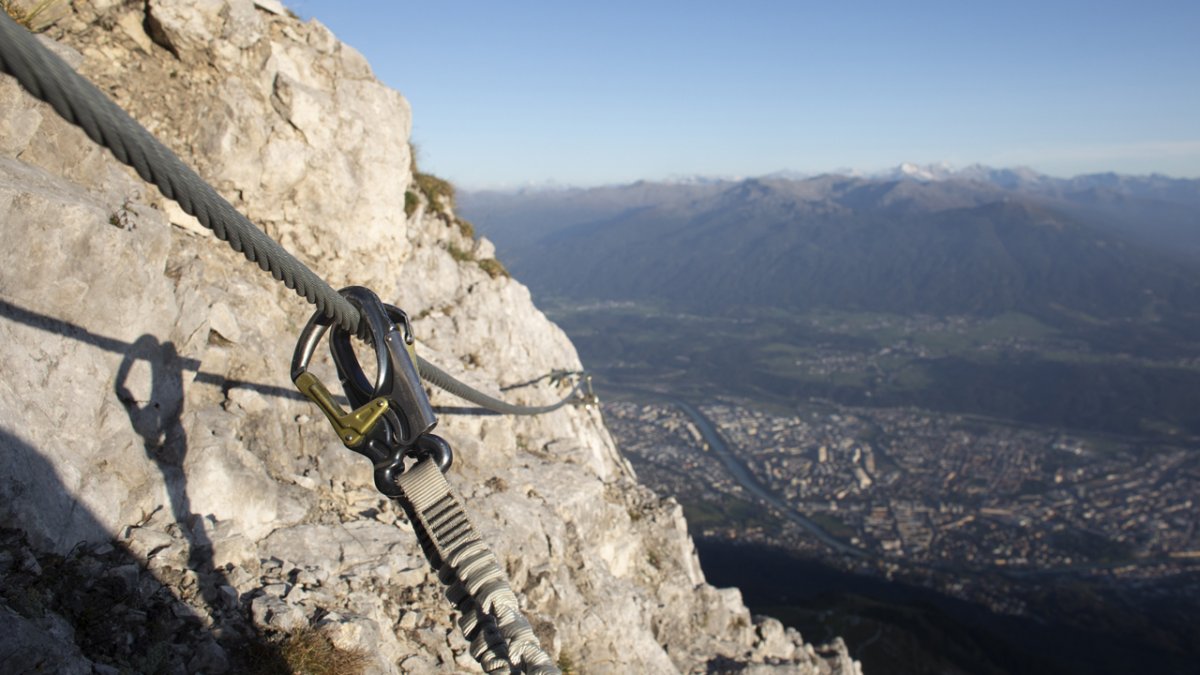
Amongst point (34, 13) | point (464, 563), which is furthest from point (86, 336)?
point (34, 13)

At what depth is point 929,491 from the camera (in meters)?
110

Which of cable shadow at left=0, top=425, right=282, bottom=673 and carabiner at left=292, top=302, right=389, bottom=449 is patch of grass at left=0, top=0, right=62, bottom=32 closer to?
cable shadow at left=0, top=425, right=282, bottom=673

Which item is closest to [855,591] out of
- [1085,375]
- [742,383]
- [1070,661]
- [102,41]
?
[1070,661]

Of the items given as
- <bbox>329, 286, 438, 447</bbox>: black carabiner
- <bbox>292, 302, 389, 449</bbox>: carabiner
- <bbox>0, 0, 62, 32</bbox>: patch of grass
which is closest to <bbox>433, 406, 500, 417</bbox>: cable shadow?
<bbox>329, 286, 438, 447</bbox>: black carabiner

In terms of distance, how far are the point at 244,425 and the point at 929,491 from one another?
120025 millimetres

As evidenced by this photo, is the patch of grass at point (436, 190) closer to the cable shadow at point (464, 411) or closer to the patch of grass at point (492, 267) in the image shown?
the patch of grass at point (492, 267)

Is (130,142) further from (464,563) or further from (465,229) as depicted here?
(465,229)

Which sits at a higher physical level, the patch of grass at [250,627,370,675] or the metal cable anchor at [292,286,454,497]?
the metal cable anchor at [292,286,454,497]

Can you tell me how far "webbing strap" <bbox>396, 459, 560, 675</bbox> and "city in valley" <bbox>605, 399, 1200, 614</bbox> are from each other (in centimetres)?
8211

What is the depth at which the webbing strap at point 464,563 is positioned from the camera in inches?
169

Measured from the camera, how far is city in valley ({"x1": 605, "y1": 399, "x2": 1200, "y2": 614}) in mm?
84312

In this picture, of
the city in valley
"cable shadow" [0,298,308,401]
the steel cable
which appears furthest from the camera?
the city in valley

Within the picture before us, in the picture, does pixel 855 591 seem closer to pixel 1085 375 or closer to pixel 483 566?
pixel 483 566

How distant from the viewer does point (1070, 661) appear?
198ft
